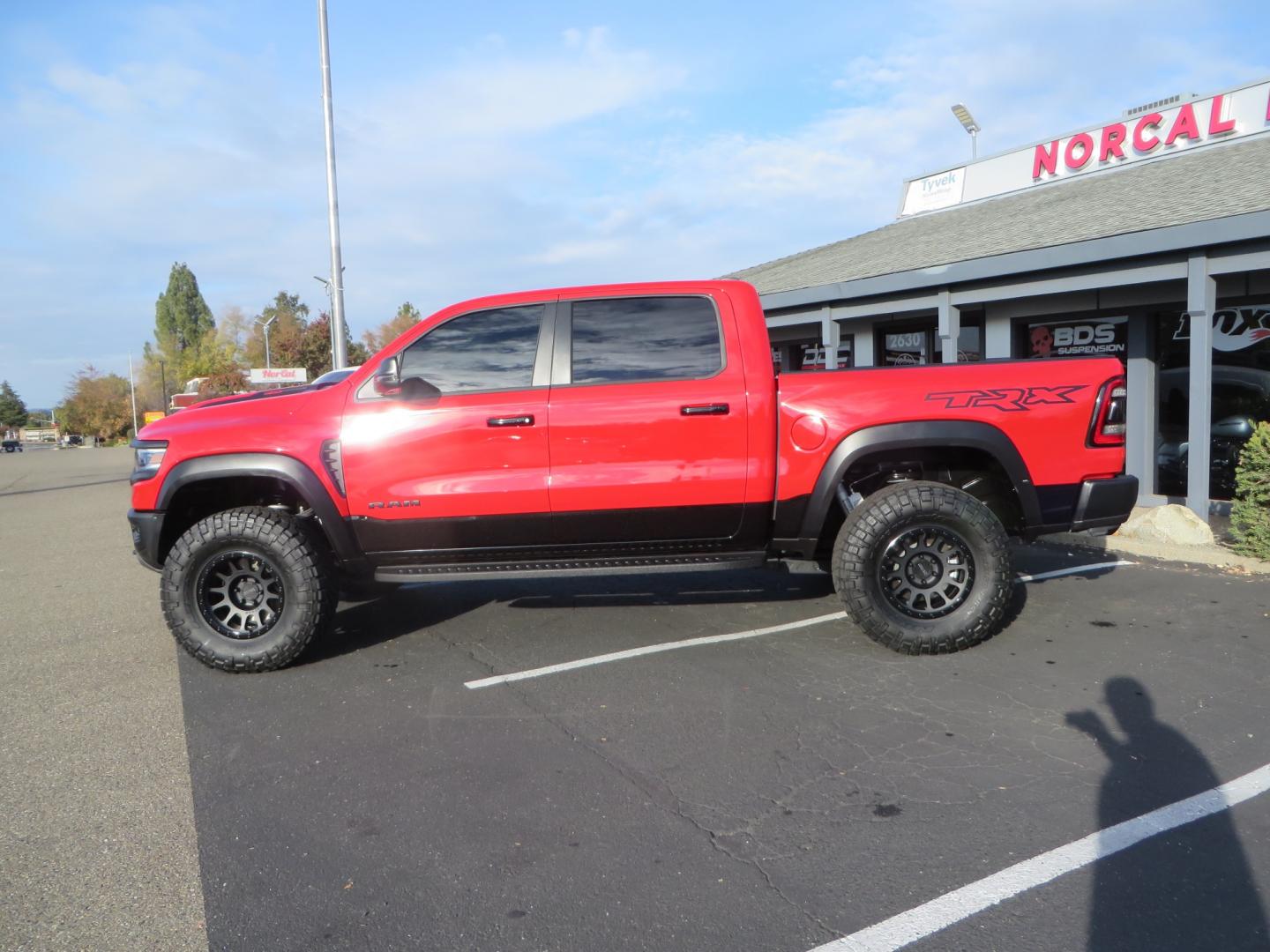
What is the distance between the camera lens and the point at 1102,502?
5.04m

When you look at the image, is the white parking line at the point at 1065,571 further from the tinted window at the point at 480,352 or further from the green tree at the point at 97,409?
the green tree at the point at 97,409

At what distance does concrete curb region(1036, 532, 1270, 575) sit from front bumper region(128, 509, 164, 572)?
637 cm

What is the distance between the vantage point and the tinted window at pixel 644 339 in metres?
5.04

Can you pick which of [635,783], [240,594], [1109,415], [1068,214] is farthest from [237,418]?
[1068,214]

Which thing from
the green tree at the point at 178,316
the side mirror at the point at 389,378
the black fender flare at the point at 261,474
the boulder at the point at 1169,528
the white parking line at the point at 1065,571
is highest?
the green tree at the point at 178,316

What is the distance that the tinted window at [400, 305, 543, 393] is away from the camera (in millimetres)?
5043

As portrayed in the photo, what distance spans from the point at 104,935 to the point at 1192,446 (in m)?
9.33

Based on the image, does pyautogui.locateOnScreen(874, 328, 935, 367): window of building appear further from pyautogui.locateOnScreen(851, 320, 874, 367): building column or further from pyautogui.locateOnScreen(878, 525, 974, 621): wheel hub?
pyautogui.locateOnScreen(878, 525, 974, 621): wheel hub

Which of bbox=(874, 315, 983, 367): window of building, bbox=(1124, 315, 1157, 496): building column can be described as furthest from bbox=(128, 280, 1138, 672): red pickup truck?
bbox=(874, 315, 983, 367): window of building

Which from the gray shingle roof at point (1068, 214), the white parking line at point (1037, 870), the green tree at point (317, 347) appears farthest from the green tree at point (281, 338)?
the white parking line at point (1037, 870)

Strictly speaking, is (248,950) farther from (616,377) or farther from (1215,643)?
(1215,643)

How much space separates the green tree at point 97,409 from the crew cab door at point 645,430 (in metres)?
90.5

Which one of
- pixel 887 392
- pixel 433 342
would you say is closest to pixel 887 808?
pixel 887 392

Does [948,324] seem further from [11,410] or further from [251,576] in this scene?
[11,410]
